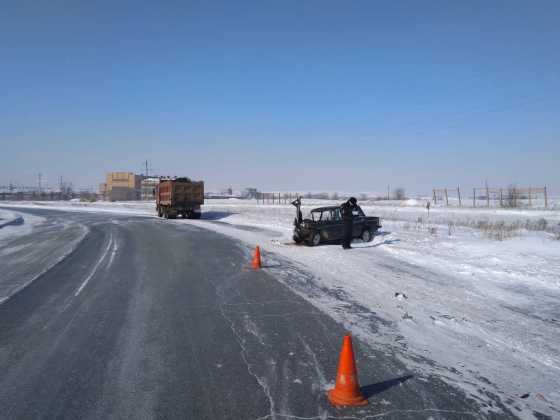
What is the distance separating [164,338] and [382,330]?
333cm

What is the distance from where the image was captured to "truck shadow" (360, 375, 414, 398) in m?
4.69

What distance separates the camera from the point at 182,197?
3662 centimetres

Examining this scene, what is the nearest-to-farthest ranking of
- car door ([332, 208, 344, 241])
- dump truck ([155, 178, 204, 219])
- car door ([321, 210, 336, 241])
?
car door ([321, 210, 336, 241]), car door ([332, 208, 344, 241]), dump truck ([155, 178, 204, 219])

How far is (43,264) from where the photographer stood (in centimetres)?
1355

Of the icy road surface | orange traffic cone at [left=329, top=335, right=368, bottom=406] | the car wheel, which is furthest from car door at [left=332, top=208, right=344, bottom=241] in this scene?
orange traffic cone at [left=329, top=335, right=368, bottom=406]

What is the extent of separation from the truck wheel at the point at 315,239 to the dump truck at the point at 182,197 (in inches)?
830

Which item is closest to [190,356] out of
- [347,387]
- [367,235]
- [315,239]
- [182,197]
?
[347,387]

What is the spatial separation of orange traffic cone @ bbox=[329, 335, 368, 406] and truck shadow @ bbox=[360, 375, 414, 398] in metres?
0.19

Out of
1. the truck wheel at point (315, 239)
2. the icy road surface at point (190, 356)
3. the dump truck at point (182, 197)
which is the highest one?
the dump truck at point (182, 197)

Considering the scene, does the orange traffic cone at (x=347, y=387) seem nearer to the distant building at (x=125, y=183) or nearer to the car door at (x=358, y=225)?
the car door at (x=358, y=225)

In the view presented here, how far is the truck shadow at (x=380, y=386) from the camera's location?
15.4ft

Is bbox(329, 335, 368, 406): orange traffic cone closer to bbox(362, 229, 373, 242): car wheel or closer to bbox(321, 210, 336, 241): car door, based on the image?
bbox(321, 210, 336, 241): car door

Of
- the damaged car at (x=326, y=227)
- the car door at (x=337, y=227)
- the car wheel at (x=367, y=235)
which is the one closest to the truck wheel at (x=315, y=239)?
the damaged car at (x=326, y=227)

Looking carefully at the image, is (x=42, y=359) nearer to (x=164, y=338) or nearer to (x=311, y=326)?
(x=164, y=338)
